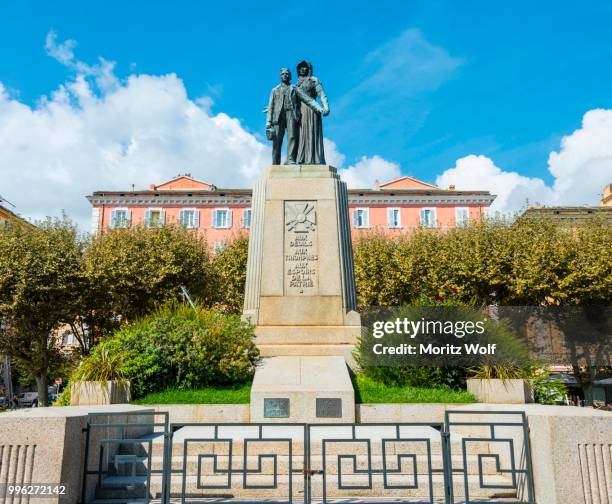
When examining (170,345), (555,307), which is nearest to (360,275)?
(555,307)

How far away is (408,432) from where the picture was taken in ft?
26.8

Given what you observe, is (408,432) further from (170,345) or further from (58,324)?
(58,324)

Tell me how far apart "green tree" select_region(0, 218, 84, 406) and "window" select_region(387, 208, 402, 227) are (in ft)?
99.9

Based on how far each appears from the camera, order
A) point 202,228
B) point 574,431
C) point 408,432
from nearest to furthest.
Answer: point 574,431
point 408,432
point 202,228

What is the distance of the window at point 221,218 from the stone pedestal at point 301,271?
36421mm

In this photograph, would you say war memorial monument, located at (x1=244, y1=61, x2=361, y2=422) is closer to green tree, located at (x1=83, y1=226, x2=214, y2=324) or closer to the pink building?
green tree, located at (x1=83, y1=226, x2=214, y2=324)

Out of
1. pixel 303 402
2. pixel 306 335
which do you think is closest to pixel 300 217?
pixel 306 335

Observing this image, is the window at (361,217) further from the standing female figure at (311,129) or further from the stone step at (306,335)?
the stone step at (306,335)

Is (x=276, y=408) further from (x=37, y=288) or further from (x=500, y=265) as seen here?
(x=500, y=265)

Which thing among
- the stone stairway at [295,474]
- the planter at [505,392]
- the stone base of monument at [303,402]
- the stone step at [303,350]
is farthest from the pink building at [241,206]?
the stone stairway at [295,474]

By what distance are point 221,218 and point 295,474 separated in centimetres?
4440

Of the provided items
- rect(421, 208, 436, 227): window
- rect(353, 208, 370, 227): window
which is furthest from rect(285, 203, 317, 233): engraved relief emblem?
rect(421, 208, 436, 227): window

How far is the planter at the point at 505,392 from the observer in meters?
9.34

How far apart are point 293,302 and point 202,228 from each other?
38.4 m
